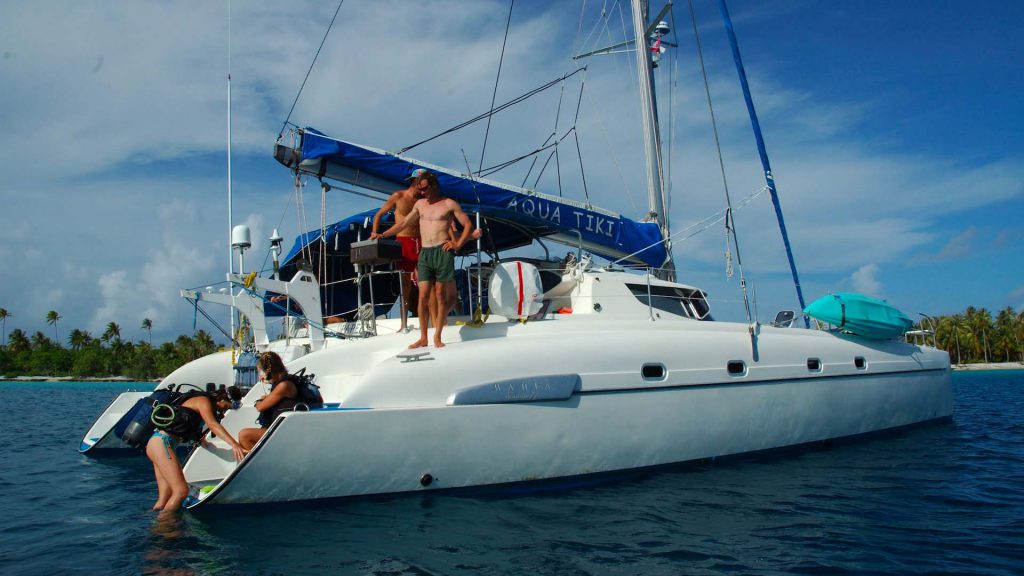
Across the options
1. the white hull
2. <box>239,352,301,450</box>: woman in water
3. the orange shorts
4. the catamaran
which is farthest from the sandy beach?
<box>239,352,301,450</box>: woman in water

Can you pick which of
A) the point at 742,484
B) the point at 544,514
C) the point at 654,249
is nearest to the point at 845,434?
the point at 742,484

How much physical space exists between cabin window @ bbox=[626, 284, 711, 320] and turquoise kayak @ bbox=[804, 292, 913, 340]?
51.6 inches

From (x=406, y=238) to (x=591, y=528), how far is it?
342cm

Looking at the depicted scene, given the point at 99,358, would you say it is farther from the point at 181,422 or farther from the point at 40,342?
the point at 181,422

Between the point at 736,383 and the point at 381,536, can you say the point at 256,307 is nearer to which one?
the point at 381,536

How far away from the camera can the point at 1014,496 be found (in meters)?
5.38

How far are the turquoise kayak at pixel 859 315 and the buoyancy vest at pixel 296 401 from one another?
236 inches

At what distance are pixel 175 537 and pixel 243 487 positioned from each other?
501mm

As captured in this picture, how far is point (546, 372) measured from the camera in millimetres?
5414

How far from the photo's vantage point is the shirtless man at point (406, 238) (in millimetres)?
6352

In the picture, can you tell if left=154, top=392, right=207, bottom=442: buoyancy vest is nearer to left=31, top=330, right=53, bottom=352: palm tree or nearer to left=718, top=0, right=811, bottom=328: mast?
left=718, top=0, right=811, bottom=328: mast

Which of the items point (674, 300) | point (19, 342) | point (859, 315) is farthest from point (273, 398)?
point (19, 342)

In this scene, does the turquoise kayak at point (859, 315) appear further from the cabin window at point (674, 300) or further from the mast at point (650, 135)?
the mast at point (650, 135)

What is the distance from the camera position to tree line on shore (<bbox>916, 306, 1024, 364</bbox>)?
184 feet
